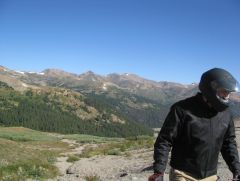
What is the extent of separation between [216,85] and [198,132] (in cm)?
75

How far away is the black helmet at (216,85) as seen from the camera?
6.34 m

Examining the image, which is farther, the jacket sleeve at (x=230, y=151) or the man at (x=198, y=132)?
the jacket sleeve at (x=230, y=151)

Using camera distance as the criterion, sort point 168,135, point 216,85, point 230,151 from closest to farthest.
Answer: point 216,85 → point 168,135 → point 230,151

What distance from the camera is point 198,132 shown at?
6570mm

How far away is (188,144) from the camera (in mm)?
6605

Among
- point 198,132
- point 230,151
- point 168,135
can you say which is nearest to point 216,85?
point 198,132

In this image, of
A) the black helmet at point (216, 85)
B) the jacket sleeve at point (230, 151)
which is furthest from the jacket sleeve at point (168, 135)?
the jacket sleeve at point (230, 151)

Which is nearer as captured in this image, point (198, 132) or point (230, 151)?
point (198, 132)


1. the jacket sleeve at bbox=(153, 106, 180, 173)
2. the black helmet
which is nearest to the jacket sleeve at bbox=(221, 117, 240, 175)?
the black helmet

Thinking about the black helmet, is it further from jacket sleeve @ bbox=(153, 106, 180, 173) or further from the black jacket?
jacket sleeve @ bbox=(153, 106, 180, 173)

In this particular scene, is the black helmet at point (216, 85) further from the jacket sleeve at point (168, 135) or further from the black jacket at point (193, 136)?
the jacket sleeve at point (168, 135)

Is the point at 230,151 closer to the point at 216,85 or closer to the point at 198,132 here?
the point at 198,132

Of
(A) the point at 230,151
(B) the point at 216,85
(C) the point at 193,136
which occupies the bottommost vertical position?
(A) the point at 230,151

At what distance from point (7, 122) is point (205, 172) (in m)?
184
